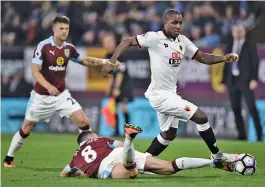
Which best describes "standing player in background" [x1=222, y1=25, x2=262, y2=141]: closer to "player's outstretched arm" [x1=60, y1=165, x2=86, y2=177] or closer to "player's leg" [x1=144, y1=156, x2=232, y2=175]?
"player's leg" [x1=144, y1=156, x2=232, y2=175]

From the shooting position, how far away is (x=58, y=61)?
13273 millimetres

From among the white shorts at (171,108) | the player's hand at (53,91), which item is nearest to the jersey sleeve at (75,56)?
the player's hand at (53,91)

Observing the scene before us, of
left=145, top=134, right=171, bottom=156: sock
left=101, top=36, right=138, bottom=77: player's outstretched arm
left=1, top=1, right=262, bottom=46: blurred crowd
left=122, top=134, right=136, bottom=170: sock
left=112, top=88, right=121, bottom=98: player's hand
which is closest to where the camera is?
left=122, top=134, right=136, bottom=170: sock

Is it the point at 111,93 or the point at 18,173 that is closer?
the point at 18,173

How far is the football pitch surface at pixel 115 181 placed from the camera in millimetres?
10281

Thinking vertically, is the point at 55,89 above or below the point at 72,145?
above

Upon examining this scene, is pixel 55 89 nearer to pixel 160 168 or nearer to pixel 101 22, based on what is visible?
pixel 160 168

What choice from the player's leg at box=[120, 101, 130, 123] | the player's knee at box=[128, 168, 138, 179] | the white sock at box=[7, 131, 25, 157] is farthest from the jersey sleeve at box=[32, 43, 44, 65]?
the player's leg at box=[120, 101, 130, 123]

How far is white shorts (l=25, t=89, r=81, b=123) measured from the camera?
1335 cm

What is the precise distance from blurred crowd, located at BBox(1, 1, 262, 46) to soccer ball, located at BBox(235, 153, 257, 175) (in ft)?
33.7

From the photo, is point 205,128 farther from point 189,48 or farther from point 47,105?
point 47,105

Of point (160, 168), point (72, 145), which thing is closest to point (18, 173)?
point (160, 168)

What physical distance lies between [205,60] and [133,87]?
9312mm

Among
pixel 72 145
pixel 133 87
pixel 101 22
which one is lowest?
pixel 72 145
